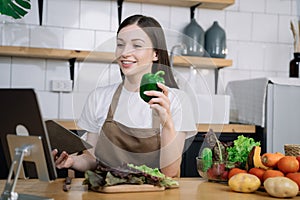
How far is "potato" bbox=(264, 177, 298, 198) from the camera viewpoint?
156 cm

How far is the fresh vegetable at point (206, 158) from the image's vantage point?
6.02 ft

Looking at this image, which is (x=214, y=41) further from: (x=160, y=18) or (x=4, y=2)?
(x=4, y=2)

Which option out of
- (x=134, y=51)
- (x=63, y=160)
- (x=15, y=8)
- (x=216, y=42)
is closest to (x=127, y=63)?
(x=134, y=51)

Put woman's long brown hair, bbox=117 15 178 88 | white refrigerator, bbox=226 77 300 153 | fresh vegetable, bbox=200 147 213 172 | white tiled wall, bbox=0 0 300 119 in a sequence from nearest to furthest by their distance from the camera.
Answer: woman's long brown hair, bbox=117 15 178 88 → fresh vegetable, bbox=200 147 213 172 → white refrigerator, bbox=226 77 300 153 → white tiled wall, bbox=0 0 300 119

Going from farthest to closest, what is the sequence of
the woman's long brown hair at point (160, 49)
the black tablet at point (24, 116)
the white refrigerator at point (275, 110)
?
1. the white refrigerator at point (275, 110)
2. the woman's long brown hair at point (160, 49)
3. the black tablet at point (24, 116)

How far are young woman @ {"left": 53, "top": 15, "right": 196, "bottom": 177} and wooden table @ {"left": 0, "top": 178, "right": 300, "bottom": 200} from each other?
0.36 ft

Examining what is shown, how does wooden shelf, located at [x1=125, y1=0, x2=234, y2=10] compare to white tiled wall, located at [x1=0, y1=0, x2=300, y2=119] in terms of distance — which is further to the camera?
wooden shelf, located at [x1=125, y1=0, x2=234, y2=10]

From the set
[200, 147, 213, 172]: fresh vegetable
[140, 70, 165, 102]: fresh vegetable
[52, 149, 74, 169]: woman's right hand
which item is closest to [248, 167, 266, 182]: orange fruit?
[200, 147, 213, 172]: fresh vegetable

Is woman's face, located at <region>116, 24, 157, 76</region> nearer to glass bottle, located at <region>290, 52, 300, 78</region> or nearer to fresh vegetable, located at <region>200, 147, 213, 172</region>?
fresh vegetable, located at <region>200, 147, 213, 172</region>

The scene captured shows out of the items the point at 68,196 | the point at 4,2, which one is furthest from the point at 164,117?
the point at 4,2

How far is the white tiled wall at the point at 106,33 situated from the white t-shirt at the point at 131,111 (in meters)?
1.50

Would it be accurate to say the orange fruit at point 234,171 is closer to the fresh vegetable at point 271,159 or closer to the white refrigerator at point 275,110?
the fresh vegetable at point 271,159

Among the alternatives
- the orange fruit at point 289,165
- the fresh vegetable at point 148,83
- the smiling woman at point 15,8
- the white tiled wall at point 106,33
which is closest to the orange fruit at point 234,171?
the orange fruit at point 289,165

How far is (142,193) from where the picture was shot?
5.20 feet
